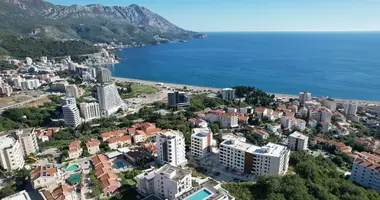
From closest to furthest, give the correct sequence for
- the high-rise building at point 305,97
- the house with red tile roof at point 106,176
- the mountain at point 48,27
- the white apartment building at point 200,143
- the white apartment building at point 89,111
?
the house with red tile roof at point 106,176 → the white apartment building at point 200,143 → the white apartment building at point 89,111 → the high-rise building at point 305,97 → the mountain at point 48,27

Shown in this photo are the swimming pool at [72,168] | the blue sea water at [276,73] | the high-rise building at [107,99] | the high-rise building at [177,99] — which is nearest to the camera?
the swimming pool at [72,168]

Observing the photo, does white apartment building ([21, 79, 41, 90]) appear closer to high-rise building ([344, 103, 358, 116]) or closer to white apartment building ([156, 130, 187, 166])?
white apartment building ([156, 130, 187, 166])

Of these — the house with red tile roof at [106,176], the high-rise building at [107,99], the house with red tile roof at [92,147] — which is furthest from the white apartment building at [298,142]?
the high-rise building at [107,99]

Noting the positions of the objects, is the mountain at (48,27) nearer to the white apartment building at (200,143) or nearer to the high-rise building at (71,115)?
the high-rise building at (71,115)

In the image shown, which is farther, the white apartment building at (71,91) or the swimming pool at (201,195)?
the white apartment building at (71,91)

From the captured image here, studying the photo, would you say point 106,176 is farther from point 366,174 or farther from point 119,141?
point 366,174

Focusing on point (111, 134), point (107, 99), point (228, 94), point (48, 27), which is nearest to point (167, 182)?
point (111, 134)

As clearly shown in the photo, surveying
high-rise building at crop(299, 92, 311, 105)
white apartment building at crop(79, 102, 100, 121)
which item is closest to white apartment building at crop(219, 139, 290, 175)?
white apartment building at crop(79, 102, 100, 121)
